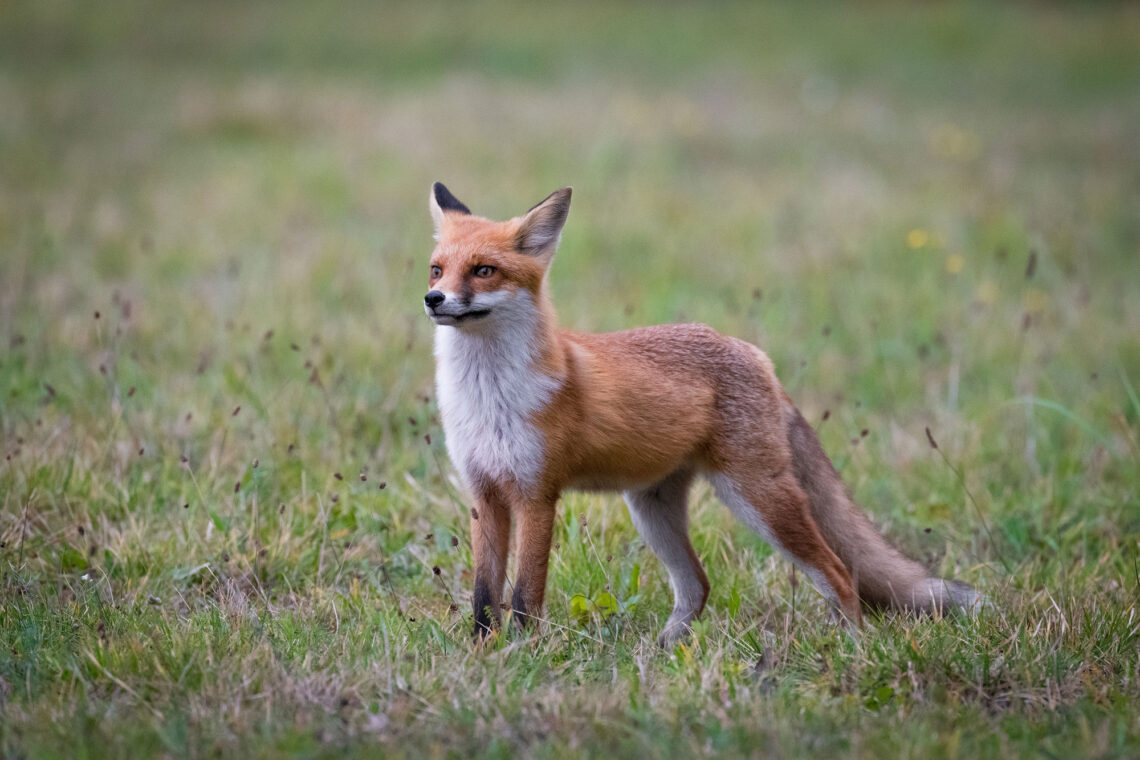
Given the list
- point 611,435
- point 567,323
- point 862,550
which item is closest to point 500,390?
point 611,435

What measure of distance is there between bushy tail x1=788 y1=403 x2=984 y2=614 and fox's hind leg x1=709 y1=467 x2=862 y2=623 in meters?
0.21

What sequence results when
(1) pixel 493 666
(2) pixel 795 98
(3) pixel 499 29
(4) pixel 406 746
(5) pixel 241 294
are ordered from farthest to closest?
(3) pixel 499 29
(2) pixel 795 98
(5) pixel 241 294
(1) pixel 493 666
(4) pixel 406 746

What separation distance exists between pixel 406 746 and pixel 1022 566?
10.9 feet

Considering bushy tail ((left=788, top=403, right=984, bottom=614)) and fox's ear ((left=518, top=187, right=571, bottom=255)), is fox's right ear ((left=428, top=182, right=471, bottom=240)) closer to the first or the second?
fox's ear ((left=518, top=187, right=571, bottom=255))

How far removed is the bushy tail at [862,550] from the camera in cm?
435

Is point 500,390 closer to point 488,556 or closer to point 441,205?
point 488,556

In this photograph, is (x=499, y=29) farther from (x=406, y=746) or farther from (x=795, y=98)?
(x=406, y=746)

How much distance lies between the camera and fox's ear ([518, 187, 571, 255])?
13.8ft

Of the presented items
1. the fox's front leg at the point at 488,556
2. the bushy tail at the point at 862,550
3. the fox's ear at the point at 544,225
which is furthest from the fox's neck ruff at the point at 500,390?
the bushy tail at the point at 862,550

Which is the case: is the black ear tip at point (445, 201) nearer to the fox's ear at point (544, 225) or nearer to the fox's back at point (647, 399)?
the fox's ear at point (544, 225)

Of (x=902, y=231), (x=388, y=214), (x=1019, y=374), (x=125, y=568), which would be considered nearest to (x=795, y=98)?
(x=902, y=231)

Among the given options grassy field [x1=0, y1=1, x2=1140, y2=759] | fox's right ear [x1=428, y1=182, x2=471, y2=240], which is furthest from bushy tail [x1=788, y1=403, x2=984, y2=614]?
fox's right ear [x1=428, y1=182, x2=471, y2=240]

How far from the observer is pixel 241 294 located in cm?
866

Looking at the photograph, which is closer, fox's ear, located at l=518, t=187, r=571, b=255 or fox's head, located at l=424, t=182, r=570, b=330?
fox's head, located at l=424, t=182, r=570, b=330
